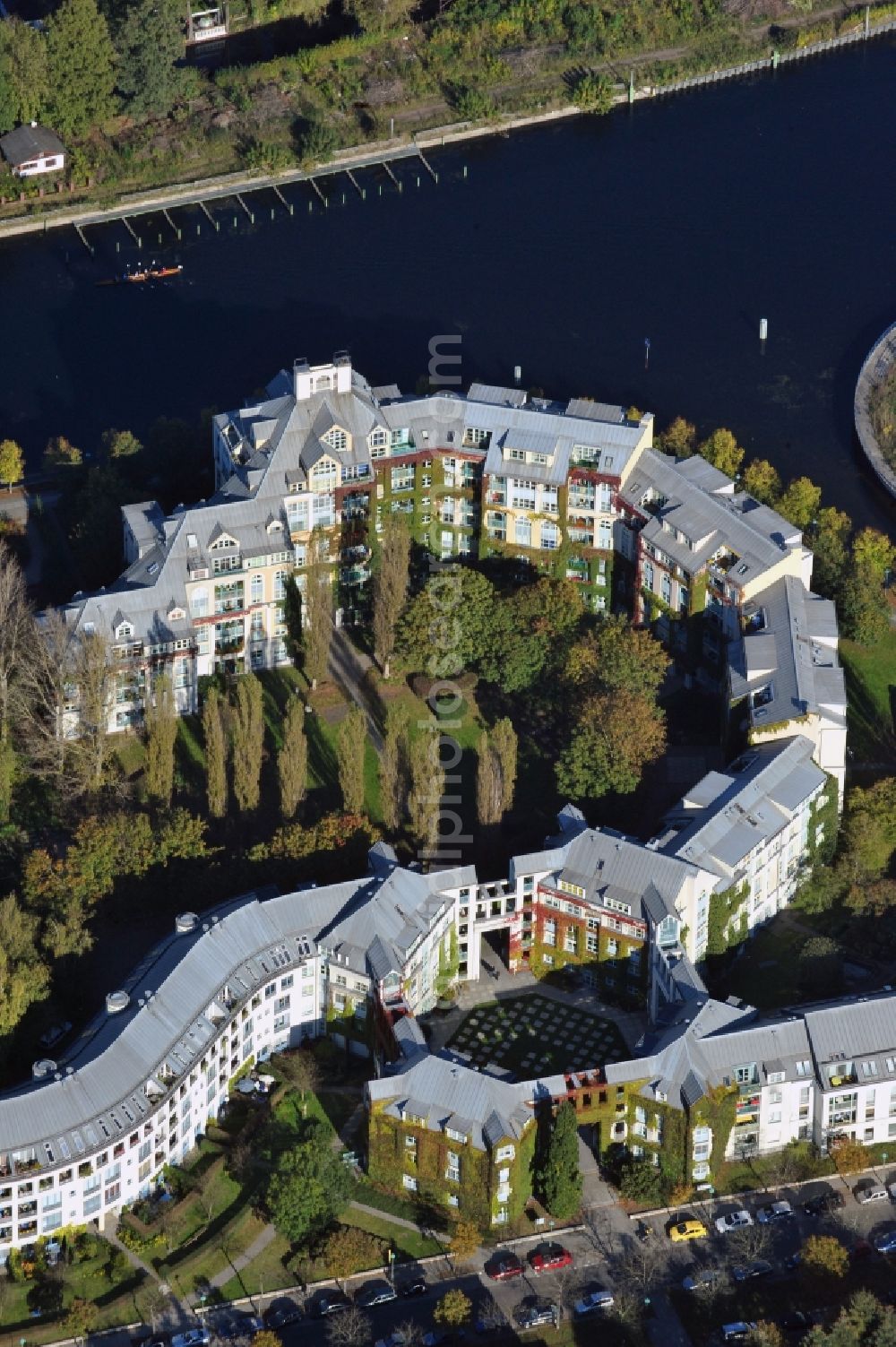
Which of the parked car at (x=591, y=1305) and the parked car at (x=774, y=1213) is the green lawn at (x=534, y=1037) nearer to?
the parked car at (x=774, y=1213)

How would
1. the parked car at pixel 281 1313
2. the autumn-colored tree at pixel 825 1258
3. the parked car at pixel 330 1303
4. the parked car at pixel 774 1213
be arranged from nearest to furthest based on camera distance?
the parked car at pixel 281 1313 → the parked car at pixel 330 1303 → the autumn-colored tree at pixel 825 1258 → the parked car at pixel 774 1213

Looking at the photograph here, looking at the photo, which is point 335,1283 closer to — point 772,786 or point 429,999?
point 429,999

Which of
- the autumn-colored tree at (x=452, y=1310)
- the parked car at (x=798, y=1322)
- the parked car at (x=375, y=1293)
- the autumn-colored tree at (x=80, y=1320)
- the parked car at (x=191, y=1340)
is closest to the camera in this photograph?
the parked car at (x=191, y=1340)

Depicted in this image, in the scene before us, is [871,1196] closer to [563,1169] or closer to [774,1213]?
[774,1213]

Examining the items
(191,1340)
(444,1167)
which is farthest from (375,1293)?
(191,1340)

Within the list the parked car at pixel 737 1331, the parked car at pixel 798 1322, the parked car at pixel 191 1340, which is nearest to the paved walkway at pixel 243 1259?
the parked car at pixel 191 1340

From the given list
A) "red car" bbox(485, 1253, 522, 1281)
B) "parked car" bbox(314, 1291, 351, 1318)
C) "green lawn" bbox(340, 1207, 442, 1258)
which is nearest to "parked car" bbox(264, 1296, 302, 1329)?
"parked car" bbox(314, 1291, 351, 1318)

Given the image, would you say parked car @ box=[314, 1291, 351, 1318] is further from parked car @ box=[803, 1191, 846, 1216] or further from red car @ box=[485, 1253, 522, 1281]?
parked car @ box=[803, 1191, 846, 1216]
